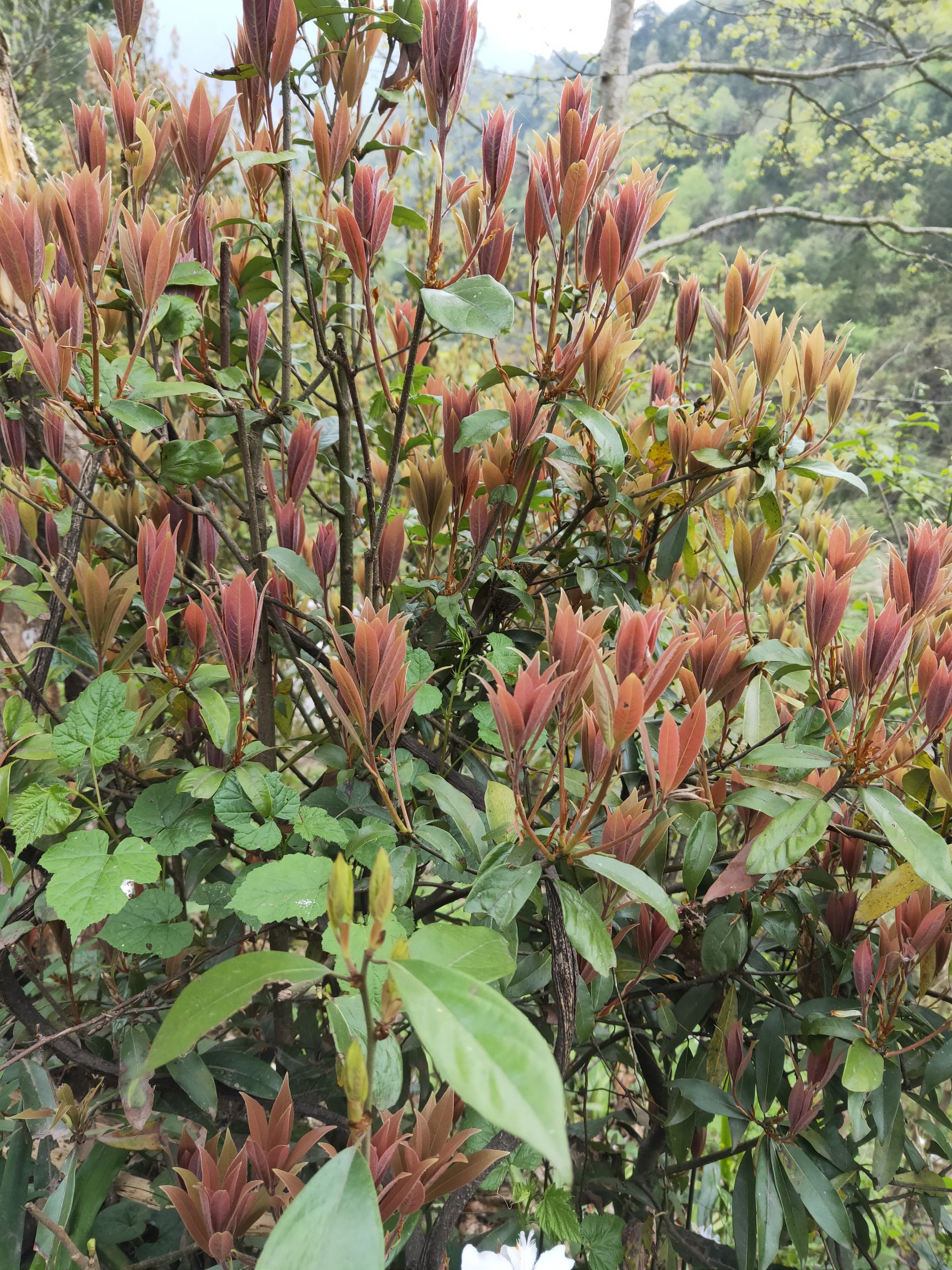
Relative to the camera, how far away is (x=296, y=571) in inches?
30.7

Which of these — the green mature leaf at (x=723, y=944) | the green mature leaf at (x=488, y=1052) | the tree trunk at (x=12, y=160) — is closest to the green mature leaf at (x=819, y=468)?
the green mature leaf at (x=723, y=944)

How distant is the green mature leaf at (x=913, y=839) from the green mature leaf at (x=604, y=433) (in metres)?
0.41

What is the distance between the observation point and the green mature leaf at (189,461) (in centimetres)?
78

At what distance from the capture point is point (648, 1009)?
1.02m

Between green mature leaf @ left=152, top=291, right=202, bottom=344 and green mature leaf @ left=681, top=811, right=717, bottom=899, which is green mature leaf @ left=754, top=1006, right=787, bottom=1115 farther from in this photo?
green mature leaf @ left=152, top=291, right=202, bottom=344

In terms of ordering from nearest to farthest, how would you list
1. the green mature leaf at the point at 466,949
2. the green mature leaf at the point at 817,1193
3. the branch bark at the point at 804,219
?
the green mature leaf at the point at 466,949, the green mature leaf at the point at 817,1193, the branch bark at the point at 804,219

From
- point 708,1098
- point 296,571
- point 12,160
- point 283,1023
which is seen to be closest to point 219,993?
point 296,571

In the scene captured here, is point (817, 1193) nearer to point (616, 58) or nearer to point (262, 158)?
point (262, 158)

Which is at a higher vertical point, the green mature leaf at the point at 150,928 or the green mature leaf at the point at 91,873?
the green mature leaf at the point at 91,873

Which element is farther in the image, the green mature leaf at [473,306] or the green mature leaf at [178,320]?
the green mature leaf at [178,320]

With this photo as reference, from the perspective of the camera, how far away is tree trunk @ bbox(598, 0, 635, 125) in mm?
3889

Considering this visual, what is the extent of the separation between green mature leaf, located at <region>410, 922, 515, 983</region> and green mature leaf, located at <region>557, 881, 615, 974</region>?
102 millimetres

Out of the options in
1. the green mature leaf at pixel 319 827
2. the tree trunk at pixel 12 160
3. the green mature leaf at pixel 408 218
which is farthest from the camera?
the tree trunk at pixel 12 160

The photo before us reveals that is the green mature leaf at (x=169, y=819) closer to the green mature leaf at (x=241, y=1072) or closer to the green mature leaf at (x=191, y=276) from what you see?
the green mature leaf at (x=241, y=1072)
